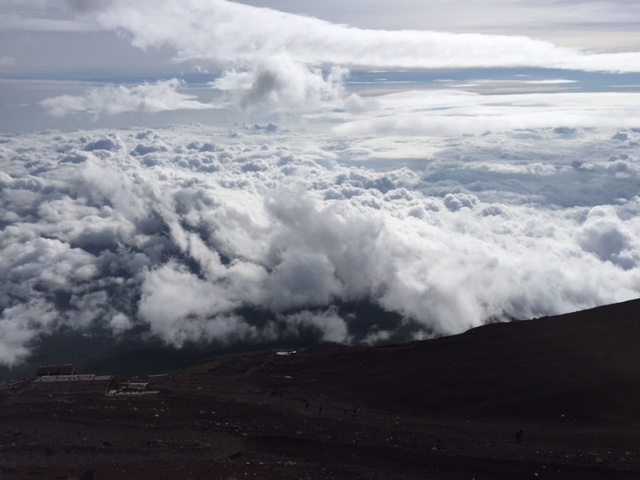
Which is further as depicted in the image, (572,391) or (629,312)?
(629,312)

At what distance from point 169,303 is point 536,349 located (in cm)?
12657

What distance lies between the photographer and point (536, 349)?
58500mm

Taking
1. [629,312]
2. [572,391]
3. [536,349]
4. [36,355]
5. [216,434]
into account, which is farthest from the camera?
[36,355]

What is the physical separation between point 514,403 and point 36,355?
4713 inches

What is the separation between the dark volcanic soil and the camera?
35219 mm

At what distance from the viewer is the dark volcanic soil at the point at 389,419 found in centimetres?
3522

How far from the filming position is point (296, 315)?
166 m

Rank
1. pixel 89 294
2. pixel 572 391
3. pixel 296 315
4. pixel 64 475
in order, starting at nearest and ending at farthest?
pixel 64 475, pixel 572 391, pixel 296 315, pixel 89 294

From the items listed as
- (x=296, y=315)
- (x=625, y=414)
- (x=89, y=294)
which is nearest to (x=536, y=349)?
(x=625, y=414)

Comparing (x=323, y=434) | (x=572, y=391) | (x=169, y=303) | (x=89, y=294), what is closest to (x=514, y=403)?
(x=572, y=391)

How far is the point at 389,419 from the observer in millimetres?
48188

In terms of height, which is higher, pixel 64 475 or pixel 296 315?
pixel 64 475

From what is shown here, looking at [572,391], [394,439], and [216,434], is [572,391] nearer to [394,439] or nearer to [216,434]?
[394,439]

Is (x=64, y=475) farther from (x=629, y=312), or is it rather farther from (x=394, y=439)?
(x=629, y=312)
